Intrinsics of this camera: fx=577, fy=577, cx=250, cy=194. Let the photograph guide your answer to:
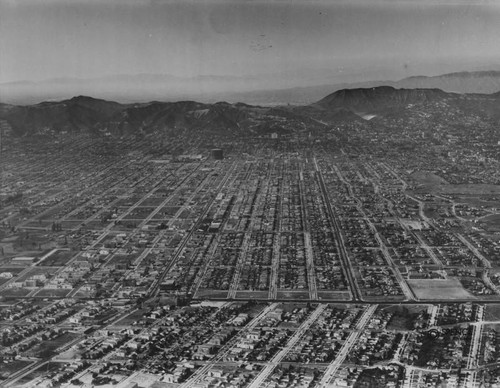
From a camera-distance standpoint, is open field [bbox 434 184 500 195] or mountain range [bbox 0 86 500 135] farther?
mountain range [bbox 0 86 500 135]

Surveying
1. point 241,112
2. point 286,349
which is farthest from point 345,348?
point 241,112

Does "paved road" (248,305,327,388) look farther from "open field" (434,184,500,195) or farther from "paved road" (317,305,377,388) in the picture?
"open field" (434,184,500,195)

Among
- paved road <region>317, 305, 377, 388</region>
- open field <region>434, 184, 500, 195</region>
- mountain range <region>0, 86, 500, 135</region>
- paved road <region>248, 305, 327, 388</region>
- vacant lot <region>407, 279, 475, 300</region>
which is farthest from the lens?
mountain range <region>0, 86, 500, 135</region>

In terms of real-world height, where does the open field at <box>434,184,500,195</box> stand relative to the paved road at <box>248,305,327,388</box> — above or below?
above

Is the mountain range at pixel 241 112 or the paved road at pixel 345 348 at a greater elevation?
the mountain range at pixel 241 112

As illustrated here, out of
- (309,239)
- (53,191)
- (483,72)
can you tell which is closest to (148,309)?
(309,239)

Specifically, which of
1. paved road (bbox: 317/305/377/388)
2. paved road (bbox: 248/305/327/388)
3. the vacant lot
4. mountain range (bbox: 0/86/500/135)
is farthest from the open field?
paved road (bbox: 248/305/327/388)

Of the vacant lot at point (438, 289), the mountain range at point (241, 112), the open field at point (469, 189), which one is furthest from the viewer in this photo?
the mountain range at point (241, 112)

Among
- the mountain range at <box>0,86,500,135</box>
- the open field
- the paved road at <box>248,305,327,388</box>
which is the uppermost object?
the mountain range at <box>0,86,500,135</box>

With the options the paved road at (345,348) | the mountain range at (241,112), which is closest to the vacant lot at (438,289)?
the paved road at (345,348)

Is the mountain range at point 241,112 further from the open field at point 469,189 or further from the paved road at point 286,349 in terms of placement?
the paved road at point 286,349

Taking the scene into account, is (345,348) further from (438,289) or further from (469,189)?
(469,189)
